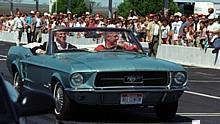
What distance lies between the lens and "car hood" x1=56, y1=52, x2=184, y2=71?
10.4 meters

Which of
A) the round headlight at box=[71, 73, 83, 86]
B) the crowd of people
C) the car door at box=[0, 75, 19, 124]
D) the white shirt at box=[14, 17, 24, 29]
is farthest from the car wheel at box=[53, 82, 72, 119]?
the white shirt at box=[14, 17, 24, 29]

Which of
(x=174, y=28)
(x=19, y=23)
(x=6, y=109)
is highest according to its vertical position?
(x=6, y=109)

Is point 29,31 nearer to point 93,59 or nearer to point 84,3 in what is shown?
point 93,59

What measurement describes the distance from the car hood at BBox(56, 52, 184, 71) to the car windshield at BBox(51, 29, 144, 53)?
1.81 feet

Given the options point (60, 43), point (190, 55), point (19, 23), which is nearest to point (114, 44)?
point (60, 43)

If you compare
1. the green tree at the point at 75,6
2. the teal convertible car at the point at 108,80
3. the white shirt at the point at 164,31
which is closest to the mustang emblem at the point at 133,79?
the teal convertible car at the point at 108,80

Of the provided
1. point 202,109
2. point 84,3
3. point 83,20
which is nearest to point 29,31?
point 83,20

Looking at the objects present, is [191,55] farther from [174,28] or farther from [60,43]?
[60,43]

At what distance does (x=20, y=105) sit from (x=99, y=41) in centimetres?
815

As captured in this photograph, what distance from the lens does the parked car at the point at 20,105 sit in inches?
151

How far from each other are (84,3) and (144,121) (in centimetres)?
7234

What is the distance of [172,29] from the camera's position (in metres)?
29.5

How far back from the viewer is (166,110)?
1135 centimetres

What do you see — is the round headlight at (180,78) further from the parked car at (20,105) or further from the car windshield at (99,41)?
the parked car at (20,105)
